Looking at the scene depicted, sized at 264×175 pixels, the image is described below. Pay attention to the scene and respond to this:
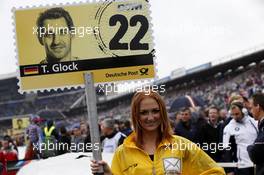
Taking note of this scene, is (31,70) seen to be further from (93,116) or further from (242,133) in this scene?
(242,133)

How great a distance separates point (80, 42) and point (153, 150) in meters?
0.90

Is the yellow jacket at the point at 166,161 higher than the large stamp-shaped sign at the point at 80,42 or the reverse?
the reverse

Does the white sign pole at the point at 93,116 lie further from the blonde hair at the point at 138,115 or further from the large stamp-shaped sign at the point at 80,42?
the blonde hair at the point at 138,115

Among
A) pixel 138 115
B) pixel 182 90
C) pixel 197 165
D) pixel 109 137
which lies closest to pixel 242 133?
pixel 109 137

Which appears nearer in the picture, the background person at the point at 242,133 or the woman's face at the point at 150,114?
the woman's face at the point at 150,114

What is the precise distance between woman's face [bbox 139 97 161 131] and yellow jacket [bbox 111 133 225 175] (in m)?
0.12

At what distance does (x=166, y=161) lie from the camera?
9.78 ft

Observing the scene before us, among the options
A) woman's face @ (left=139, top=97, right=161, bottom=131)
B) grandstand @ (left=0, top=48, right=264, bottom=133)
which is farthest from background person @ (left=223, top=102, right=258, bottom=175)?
grandstand @ (left=0, top=48, right=264, bottom=133)

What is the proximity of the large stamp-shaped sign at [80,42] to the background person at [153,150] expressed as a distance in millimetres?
504

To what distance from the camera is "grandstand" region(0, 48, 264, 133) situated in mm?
→ 37938

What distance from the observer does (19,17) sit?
3490 mm

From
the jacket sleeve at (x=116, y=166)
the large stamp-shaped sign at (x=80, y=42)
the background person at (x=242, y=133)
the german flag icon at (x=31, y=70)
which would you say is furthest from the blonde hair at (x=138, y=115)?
the background person at (x=242, y=133)

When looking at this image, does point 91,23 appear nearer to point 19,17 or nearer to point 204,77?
point 19,17

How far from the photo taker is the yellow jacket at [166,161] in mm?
2973
